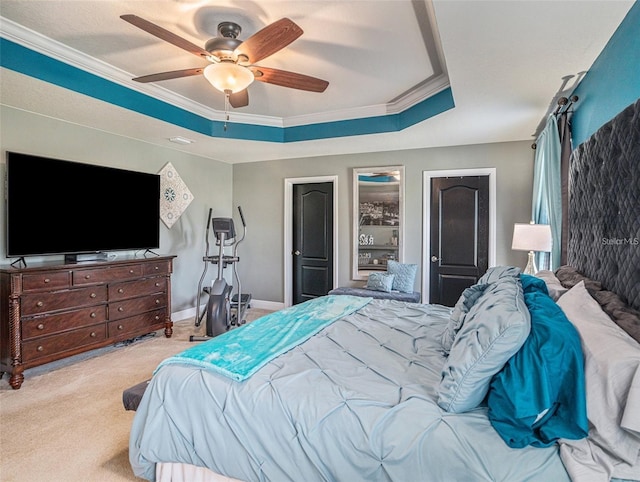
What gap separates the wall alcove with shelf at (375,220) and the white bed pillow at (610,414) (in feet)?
12.8

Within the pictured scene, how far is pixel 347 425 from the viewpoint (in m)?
1.31

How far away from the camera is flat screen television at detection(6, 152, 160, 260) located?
10.5ft

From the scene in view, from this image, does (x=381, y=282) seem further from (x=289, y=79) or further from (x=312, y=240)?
(x=289, y=79)

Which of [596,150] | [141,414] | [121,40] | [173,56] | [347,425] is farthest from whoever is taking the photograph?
[173,56]

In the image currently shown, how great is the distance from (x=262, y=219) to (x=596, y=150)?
4.68m

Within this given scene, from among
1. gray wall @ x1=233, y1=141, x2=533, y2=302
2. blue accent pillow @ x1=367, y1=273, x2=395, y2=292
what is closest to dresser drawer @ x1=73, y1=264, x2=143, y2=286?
gray wall @ x1=233, y1=141, x2=533, y2=302

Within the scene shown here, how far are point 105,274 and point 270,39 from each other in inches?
112

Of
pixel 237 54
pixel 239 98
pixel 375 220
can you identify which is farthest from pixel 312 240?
pixel 237 54

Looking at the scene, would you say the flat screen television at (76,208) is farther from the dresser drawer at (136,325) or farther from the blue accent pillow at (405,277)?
the blue accent pillow at (405,277)

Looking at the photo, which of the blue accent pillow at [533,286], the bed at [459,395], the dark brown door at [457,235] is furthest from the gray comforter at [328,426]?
the dark brown door at [457,235]

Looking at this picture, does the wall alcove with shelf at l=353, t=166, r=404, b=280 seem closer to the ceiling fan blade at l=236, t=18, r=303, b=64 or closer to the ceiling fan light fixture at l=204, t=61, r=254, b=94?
the ceiling fan light fixture at l=204, t=61, r=254, b=94

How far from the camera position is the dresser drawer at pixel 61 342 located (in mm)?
3047

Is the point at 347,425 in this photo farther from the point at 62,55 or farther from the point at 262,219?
the point at 262,219

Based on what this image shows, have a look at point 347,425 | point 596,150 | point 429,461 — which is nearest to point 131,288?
point 347,425
